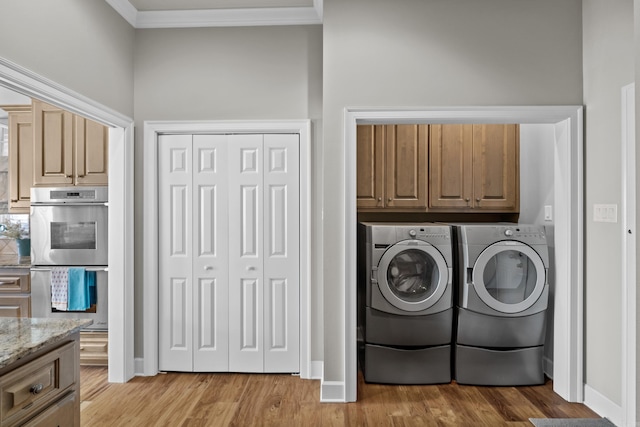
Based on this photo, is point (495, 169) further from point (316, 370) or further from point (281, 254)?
point (316, 370)

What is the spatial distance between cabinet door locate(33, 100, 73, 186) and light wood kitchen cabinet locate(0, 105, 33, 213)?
298 millimetres

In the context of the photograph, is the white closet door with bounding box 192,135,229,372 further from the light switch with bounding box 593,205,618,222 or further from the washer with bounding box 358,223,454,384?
the light switch with bounding box 593,205,618,222

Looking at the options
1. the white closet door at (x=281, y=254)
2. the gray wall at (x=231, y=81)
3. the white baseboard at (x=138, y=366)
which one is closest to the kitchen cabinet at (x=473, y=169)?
the gray wall at (x=231, y=81)

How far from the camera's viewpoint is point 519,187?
11.7 ft

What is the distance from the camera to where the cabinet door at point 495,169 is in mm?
3555

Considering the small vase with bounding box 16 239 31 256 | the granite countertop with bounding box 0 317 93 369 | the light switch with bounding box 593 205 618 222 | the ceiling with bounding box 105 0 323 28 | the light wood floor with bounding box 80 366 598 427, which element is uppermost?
the ceiling with bounding box 105 0 323 28

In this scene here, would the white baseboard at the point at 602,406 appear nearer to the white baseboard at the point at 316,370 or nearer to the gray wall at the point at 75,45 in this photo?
the white baseboard at the point at 316,370

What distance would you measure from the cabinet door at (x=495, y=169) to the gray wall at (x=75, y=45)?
2.93 metres

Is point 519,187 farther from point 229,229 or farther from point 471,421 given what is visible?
point 229,229

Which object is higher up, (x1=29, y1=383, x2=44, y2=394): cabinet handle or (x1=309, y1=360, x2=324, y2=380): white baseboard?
(x1=29, y1=383, x2=44, y2=394): cabinet handle

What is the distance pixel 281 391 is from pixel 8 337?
73.8 inches

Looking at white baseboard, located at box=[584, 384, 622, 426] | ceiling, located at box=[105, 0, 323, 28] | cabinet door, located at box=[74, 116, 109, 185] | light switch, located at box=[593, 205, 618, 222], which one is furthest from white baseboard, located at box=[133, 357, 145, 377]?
light switch, located at box=[593, 205, 618, 222]

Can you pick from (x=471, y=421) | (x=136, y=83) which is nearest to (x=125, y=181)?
(x=136, y=83)

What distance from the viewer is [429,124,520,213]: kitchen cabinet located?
3562mm
